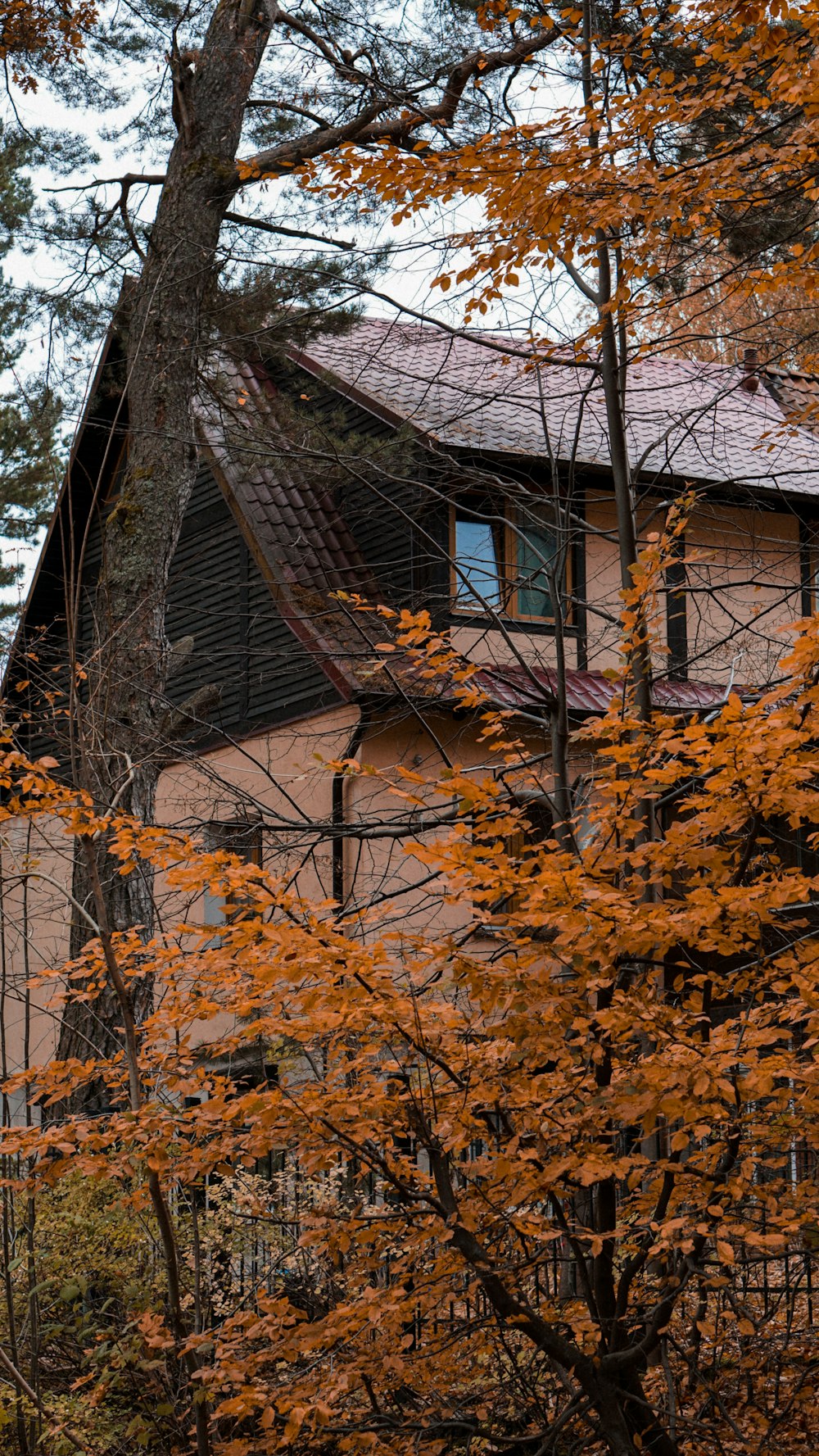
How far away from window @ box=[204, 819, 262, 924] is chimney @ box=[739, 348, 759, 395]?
2977 millimetres

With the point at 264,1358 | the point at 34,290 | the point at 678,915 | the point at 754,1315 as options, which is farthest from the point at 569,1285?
the point at 34,290

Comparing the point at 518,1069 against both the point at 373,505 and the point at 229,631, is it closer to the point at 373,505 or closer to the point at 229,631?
the point at 373,505

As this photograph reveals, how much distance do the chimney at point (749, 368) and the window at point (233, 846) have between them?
2977 millimetres

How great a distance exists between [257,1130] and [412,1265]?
939 mm

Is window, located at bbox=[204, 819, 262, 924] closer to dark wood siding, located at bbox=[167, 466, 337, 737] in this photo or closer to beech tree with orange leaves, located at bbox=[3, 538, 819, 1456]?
beech tree with orange leaves, located at bbox=[3, 538, 819, 1456]

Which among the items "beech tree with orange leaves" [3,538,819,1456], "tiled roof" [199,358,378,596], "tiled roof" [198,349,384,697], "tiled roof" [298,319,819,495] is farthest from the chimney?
"tiled roof" [199,358,378,596]

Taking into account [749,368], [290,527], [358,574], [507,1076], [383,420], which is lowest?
[507,1076]

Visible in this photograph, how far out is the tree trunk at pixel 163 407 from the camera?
9.25 metres

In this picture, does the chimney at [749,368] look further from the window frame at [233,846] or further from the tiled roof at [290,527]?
the tiled roof at [290,527]

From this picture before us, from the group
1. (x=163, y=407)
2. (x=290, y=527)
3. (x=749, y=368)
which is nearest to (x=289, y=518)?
(x=290, y=527)

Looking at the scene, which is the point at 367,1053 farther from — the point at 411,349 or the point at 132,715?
the point at 411,349

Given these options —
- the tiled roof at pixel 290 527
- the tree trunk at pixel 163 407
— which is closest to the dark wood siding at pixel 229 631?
the tiled roof at pixel 290 527

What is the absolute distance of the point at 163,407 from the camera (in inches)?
424

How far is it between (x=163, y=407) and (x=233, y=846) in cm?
502
